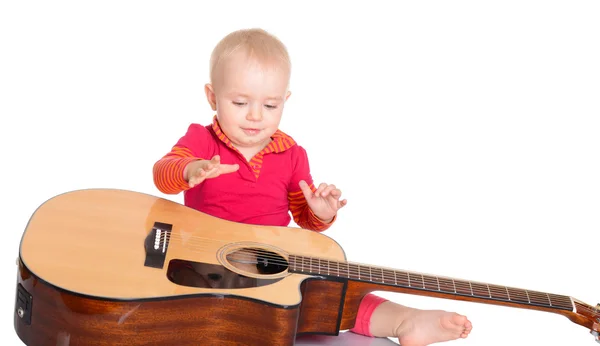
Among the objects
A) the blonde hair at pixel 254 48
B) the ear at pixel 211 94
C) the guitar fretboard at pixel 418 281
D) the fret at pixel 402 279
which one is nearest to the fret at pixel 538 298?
the guitar fretboard at pixel 418 281

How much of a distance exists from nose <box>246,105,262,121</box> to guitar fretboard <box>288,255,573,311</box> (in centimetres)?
50

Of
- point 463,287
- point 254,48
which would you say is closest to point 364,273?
point 463,287

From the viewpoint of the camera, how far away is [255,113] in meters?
2.29

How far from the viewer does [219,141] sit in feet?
8.07

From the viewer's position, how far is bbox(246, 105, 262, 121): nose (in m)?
2.29

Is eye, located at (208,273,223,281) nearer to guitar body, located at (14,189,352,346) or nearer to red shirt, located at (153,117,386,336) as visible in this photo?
guitar body, located at (14,189,352,346)

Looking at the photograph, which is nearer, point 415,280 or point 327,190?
point 415,280

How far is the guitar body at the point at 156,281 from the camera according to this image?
1.75 metres

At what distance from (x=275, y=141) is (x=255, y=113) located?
228 mm

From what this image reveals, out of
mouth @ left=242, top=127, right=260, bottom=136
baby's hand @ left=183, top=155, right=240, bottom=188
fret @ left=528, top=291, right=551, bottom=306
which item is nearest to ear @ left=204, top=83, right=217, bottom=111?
mouth @ left=242, top=127, right=260, bottom=136

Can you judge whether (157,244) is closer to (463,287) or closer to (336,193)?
(336,193)

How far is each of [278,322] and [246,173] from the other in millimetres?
723

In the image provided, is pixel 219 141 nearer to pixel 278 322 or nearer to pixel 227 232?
pixel 227 232

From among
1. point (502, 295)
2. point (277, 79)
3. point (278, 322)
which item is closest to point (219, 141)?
point (277, 79)
